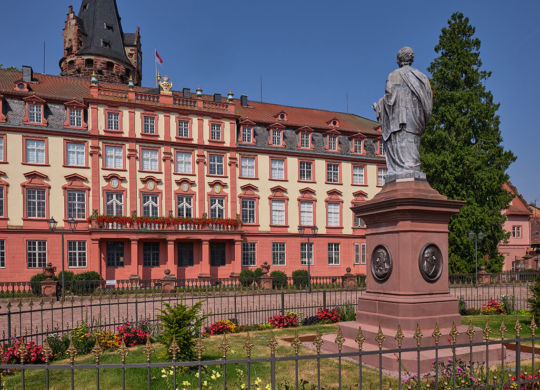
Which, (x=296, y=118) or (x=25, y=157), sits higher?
(x=296, y=118)

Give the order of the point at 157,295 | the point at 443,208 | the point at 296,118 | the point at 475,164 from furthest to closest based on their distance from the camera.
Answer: the point at 296,118 → the point at 475,164 → the point at 157,295 → the point at 443,208

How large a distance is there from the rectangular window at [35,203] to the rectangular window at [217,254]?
12138 millimetres

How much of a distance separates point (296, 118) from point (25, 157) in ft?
73.1

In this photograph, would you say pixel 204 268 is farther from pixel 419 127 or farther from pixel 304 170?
pixel 419 127

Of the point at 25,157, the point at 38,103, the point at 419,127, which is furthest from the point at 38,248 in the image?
the point at 419,127

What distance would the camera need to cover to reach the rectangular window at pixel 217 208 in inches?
1462

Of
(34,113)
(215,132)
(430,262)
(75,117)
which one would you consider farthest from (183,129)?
(430,262)

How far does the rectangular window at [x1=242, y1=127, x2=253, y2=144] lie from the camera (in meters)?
38.9

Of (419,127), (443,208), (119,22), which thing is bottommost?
(443,208)

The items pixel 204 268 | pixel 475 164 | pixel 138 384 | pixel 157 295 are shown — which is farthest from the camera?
pixel 204 268

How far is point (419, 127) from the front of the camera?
32.8 feet

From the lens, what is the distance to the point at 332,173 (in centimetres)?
4172

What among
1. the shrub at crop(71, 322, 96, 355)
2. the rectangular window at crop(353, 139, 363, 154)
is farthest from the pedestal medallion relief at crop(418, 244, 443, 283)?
the rectangular window at crop(353, 139, 363, 154)

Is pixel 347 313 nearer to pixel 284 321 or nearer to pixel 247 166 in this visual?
pixel 284 321
